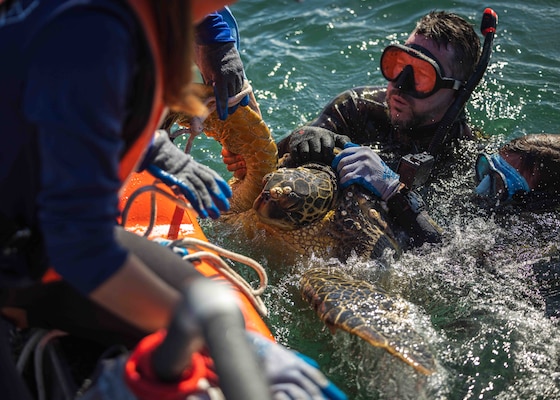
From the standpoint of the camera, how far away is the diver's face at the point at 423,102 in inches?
161

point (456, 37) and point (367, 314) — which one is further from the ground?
point (456, 37)

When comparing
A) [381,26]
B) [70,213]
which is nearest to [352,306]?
[70,213]

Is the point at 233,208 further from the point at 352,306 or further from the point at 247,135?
the point at 352,306

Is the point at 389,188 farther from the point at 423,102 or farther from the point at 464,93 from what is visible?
the point at 464,93

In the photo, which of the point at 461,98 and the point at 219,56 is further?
the point at 461,98

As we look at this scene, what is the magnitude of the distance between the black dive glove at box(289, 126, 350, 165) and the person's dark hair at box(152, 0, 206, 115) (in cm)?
226

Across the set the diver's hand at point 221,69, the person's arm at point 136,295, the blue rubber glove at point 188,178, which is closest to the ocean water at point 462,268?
the diver's hand at point 221,69

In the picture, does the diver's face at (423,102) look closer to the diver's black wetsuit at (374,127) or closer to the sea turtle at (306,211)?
the diver's black wetsuit at (374,127)

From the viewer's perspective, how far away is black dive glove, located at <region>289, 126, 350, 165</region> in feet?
12.3

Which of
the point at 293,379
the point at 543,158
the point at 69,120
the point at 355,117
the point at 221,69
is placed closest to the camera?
the point at 69,120

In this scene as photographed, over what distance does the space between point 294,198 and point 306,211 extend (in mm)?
122

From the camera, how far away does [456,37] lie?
408 cm

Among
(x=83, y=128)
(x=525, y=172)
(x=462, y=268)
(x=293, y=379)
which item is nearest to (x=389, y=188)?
(x=462, y=268)

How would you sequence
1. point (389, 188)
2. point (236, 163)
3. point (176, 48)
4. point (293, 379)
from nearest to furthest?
1. point (176, 48)
2. point (293, 379)
3. point (389, 188)
4. point (236, 163)
